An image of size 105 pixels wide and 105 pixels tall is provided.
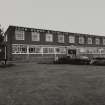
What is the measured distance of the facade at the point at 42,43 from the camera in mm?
32438

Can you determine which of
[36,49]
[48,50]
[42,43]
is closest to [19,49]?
[36,49]

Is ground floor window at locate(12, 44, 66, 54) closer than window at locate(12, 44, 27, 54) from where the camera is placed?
No

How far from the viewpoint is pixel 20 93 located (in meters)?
7.18

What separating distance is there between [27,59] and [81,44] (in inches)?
673

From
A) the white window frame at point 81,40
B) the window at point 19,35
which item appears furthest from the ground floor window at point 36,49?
the white window frame at point 81,40

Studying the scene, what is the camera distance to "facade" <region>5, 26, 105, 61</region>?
3244 centimetres

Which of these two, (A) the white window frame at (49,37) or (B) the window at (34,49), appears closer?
(B) the window at (34,49)

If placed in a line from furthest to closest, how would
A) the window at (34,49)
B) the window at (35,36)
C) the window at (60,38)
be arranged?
the window at (60,38) → the window at (35,36) → the window at (34,49)

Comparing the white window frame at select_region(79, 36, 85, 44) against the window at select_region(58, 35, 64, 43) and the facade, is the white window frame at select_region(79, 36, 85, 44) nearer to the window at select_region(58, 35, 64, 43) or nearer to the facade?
the facade

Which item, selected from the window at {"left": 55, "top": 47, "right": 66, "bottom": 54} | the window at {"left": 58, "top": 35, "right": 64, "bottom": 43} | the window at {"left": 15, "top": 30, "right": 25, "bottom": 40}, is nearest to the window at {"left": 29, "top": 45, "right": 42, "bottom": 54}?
the window at {"left": 15, "top": 30, "right": 25, "bottom": 40}

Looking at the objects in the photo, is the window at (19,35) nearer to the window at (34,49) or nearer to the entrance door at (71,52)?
the window at (34,49)

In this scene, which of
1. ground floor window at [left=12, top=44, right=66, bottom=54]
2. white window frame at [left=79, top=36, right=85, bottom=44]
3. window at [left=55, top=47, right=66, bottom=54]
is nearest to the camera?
ground floor window at [left=12, top=44, right=66, bottom=54]

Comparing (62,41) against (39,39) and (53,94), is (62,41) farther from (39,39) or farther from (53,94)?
(53,94)

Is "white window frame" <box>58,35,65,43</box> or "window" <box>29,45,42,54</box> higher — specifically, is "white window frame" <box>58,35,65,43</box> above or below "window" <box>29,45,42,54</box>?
above
